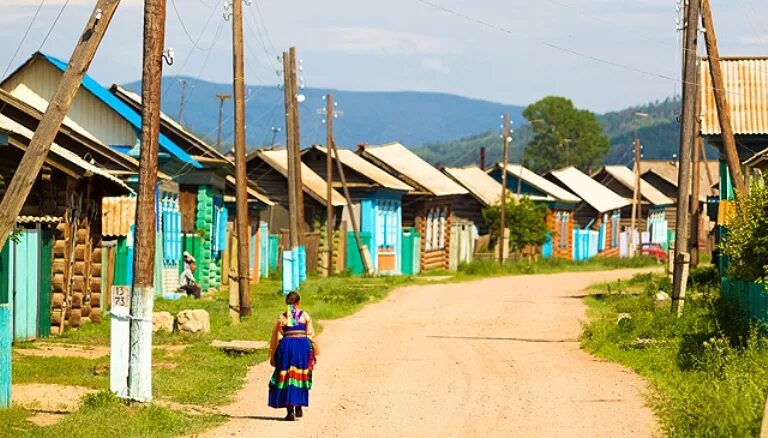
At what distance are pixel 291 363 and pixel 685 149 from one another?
42.8ft

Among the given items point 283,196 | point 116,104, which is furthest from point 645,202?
point 116,104

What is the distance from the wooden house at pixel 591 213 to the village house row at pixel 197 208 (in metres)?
0.12

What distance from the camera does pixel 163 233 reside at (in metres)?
35.7

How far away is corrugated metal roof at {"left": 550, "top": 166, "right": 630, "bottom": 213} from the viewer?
7894cm

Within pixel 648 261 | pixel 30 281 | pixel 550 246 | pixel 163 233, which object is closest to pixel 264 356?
pixel 30 281

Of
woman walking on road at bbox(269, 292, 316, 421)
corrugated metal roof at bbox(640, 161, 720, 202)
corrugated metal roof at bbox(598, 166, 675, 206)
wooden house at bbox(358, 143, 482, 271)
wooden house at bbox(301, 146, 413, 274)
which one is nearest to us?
woman walking on road at bbox(269, 292, 316, 421)

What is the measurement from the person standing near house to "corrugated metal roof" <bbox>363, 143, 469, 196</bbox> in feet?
68.1

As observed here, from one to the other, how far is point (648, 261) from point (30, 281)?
45670 millimetres

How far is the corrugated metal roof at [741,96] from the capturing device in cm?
→ 3497

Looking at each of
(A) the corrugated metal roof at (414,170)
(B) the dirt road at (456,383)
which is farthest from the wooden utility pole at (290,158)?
(A) the corrugated metal roof at (414,170)

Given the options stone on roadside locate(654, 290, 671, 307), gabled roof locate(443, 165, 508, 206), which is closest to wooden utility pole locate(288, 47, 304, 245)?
stone on roadside locate(654, 290, 671, 307)

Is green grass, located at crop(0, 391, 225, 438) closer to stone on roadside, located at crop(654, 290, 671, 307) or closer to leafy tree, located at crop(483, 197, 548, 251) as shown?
stone on roadside, located at crop(654, 290, 671, 307)

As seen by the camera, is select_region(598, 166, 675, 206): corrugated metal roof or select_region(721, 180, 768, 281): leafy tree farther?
select_region(598, 166, 675, 206): corrugated metal roof

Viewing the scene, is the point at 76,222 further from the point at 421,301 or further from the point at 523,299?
the point at 523,299
